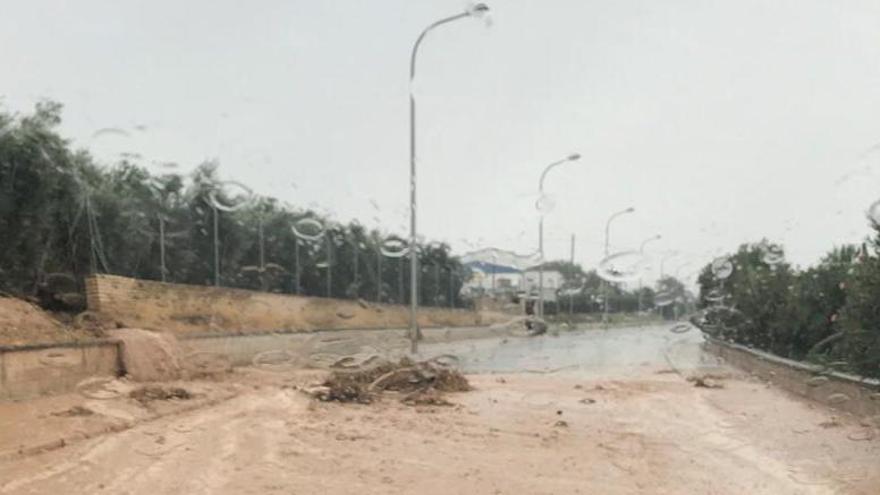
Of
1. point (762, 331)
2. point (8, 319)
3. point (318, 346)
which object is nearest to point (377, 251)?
point (318, 346)

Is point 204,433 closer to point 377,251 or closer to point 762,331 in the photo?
point 762,331

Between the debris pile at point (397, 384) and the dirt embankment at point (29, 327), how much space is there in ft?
12.7

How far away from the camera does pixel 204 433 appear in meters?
10.0

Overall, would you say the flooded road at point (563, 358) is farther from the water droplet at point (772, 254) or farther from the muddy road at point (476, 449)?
the muddy road at point (476, 449)

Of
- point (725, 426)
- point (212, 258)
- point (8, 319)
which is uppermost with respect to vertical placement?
point (212, 258)

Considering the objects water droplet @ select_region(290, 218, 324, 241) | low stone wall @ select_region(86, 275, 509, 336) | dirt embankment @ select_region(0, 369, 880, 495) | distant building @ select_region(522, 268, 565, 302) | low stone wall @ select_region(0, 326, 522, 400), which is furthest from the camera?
distant building @ select_region(522, 268, 565, 302)

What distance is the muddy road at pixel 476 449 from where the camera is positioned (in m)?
7.73

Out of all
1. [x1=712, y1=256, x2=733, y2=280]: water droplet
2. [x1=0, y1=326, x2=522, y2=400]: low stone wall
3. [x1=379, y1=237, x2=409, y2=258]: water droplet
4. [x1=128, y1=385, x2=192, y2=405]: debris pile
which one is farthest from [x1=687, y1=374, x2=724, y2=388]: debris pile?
[x1=379, y1=237, x2=409, y2=258]: water droplet

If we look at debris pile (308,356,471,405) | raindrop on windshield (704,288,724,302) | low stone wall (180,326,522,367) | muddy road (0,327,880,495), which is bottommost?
muddy road (0,327,880,495)

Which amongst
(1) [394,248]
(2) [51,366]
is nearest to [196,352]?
(2) [51,366]

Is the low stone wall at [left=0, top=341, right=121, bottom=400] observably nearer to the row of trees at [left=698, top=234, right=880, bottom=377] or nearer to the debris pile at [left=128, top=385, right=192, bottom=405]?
the debris pile at [left=128, top=385, right=192, bottom=405]

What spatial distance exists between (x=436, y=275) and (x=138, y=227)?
27755 millimetres

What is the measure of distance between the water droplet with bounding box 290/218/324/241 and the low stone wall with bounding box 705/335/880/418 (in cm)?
1502

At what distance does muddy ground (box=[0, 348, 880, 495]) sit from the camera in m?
Result: 7.75
